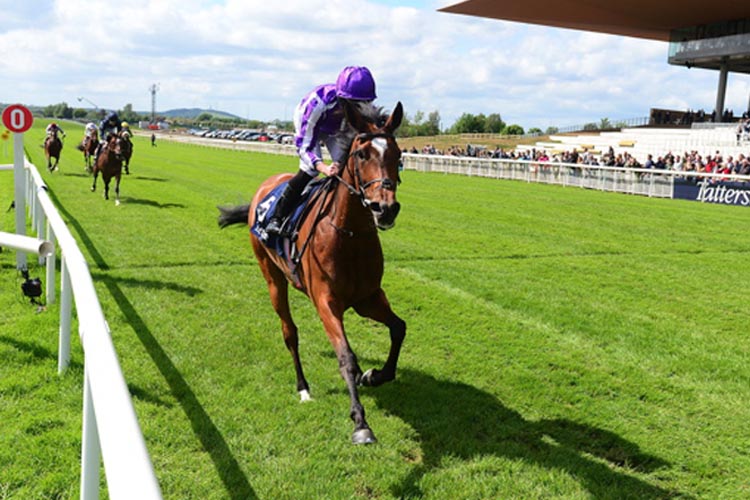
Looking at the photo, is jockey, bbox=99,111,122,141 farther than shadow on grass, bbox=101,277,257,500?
Yes

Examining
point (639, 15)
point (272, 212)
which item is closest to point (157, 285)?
point (272, 212)

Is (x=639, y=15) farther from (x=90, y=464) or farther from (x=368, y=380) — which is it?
(x=90, y=464)

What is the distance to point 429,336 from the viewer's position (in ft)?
18.6

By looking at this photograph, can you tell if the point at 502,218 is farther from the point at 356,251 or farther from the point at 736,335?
the point at 356,251

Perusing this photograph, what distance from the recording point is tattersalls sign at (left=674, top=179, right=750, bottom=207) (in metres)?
18.0

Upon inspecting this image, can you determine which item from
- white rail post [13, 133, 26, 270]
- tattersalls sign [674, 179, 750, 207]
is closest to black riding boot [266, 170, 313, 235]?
white rail post [13, 133, 26, 270]

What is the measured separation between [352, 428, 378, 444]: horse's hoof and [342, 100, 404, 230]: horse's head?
1.06 meters

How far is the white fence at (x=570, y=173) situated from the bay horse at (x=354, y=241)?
1767 centimetres

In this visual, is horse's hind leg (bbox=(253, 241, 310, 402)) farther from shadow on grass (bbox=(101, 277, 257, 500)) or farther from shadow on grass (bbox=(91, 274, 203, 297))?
shadow on grass (bbox=(91, 274, 203, 297))

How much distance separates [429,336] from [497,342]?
59 centimetres

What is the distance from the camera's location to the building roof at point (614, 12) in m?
45.8

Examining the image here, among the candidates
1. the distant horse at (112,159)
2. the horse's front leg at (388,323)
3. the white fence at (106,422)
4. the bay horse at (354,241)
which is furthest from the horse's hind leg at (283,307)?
the distant horse at (112,159)

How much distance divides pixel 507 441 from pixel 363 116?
6.68ft

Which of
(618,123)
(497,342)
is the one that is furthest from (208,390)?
(618,123)
